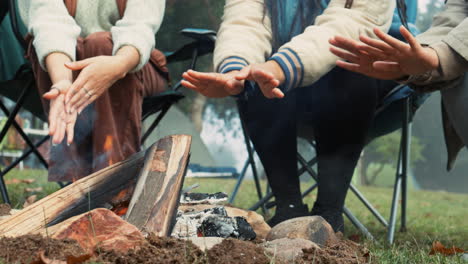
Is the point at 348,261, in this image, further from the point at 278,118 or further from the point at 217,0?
the point at 217,0

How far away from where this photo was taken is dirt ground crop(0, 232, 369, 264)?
118 cm

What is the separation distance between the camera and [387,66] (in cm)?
164

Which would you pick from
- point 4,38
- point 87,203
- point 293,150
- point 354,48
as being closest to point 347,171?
point 293,150

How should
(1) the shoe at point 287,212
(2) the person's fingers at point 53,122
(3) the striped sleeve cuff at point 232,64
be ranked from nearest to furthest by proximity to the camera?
(2) the person's fingers at point 53,122 < (3) the striped sleeve cuff at point 232,64 < (1) the shoe at point 287,212

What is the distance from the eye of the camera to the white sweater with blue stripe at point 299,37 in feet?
5.98

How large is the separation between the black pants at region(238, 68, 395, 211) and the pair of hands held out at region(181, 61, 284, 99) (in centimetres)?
27

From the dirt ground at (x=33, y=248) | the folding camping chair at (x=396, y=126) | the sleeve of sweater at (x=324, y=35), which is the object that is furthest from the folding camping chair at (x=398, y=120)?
the dirt ground at (x=33, y=248)

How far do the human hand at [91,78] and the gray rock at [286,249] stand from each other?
2.55ft

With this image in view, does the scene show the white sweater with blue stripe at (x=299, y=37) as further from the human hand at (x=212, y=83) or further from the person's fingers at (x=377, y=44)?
the person's fingers at (x=377, y=44)

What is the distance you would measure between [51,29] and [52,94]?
0.47 m

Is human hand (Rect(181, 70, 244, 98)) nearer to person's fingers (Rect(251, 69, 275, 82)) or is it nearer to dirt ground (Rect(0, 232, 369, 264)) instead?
person's fingers (Rect(251, 69, 275, 82))

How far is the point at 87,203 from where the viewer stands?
1.62m

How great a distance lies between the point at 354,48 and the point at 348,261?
69 centimetres

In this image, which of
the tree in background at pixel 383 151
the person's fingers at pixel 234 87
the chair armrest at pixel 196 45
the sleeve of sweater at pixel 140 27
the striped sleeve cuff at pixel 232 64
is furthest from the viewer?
the tree in background at pixel 383 151
